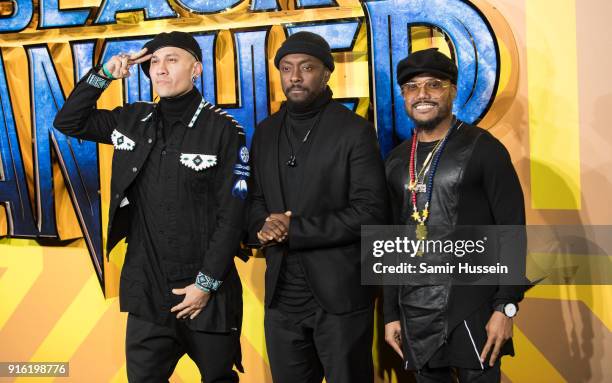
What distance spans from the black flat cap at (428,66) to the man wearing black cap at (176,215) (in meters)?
0.80

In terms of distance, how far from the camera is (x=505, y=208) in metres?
2.75

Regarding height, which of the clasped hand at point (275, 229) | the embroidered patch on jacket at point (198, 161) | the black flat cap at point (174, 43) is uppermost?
the black flat cap at point (174, 43)

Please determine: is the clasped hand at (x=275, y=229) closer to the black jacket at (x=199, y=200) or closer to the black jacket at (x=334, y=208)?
the black jacket at (x=334, y=208)

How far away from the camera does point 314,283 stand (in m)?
2.96

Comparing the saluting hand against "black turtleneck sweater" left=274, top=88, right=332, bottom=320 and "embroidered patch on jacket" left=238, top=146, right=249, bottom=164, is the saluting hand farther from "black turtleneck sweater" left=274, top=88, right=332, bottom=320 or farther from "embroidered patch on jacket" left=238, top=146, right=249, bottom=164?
"black turtleneck sweater" left=274, top=88, right=332, bottom=320

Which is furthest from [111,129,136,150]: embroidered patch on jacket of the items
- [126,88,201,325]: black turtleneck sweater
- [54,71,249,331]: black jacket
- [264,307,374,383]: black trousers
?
[264,307,374,383]: black trousers

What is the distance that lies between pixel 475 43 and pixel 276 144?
1.42 m

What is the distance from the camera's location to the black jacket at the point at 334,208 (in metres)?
2.92

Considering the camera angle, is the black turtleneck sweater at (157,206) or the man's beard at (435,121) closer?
the man's beard at (435,121)

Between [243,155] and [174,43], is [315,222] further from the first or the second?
[174,43]

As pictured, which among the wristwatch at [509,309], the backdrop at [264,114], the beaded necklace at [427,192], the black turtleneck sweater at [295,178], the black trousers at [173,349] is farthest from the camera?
the backdrop at [264,114]

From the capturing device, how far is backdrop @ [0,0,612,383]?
3779mm

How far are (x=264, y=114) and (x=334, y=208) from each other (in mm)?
1295

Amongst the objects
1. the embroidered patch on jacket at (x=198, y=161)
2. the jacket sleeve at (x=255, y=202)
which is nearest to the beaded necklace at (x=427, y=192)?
the jacket sleeve at (x=255, y=202)
